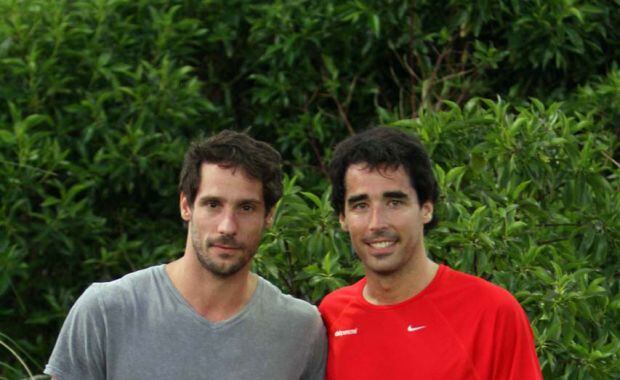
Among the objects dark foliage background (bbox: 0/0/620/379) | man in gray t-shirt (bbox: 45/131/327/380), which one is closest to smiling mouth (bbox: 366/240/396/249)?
man in gray t-shirt (bbox: 45/131/327/380)

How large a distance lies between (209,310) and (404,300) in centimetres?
65

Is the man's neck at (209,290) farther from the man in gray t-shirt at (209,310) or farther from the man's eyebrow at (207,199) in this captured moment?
the man's eyebrow at (207,199)

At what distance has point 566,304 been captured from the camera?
5.62m

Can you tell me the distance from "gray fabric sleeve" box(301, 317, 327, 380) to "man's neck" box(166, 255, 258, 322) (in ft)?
0.90

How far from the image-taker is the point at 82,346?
4641mm

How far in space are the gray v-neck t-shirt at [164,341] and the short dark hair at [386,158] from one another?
1.73 feet

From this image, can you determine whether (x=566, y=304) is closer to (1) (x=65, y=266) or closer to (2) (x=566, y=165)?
(2) (x=566, y=165)

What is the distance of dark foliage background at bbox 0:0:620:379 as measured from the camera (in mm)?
5914

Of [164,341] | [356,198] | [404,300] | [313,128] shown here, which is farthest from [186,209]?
[313,128]

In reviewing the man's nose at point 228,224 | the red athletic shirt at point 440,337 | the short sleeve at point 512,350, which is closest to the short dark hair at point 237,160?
the man's nose at point 228,224

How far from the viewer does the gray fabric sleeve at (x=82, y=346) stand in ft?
15.2

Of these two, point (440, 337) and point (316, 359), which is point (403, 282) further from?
point (316, 359)

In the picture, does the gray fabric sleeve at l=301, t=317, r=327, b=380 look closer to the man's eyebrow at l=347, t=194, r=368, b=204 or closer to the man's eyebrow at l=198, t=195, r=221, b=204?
the man's eyebrow at l=347, t=194, r=368, b=204

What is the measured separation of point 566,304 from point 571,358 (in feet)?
0.69
